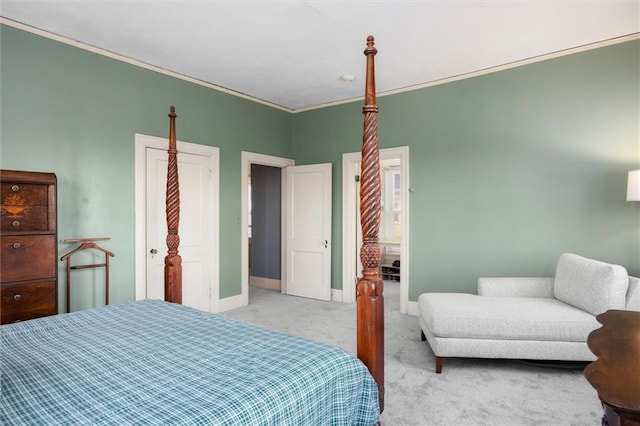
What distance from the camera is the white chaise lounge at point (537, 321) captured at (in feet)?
9.19

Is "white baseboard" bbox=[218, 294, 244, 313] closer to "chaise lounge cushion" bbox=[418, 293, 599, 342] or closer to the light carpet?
the light carpet

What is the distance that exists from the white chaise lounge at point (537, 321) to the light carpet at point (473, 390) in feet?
0.50

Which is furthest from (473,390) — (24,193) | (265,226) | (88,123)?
(265,226)

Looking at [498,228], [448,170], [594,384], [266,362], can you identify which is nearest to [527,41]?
[448,170]

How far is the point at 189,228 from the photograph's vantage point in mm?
4352

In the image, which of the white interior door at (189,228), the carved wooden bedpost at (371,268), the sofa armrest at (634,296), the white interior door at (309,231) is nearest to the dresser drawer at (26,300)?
the white interior door at (189,228)

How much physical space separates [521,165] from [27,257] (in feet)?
14.9

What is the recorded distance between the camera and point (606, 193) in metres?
3.53

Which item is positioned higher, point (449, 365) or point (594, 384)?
point (594, 384)

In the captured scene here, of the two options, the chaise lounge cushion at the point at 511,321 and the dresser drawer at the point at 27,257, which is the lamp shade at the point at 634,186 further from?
the dresser drawer at the point at 27,257

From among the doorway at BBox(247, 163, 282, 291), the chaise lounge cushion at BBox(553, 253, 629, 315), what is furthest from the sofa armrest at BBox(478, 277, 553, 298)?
the doorway at BBox(247, 163, 282, 291)

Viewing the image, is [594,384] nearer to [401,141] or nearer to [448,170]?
[448,170]

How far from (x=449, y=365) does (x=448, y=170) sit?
227 centimetres

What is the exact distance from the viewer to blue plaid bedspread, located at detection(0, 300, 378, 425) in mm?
1162
